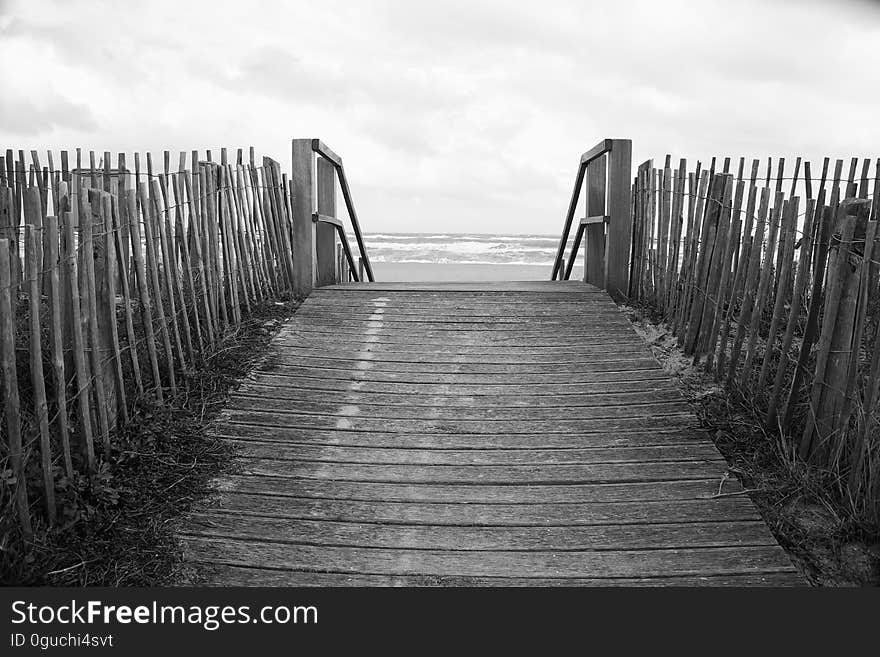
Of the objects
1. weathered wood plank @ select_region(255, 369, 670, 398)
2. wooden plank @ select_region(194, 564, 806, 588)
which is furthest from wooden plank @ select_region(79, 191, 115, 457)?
weathered wood plank @ select_region(255, 369, 670, 398)

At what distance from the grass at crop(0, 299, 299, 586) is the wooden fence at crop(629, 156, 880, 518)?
2882 millimetres

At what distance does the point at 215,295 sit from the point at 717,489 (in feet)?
11.6

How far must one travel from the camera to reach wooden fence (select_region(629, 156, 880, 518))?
367cm

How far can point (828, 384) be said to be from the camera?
12.5ft

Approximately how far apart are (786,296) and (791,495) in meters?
1.34

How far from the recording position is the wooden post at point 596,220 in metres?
7.36

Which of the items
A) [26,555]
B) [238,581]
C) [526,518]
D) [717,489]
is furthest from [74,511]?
[717,489]

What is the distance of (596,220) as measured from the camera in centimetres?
734

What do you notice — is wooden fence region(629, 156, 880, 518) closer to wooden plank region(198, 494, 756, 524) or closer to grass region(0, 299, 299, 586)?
wooden plank region(198, 494, 756, 524)

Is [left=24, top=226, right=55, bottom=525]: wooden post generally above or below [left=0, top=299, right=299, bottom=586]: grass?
above

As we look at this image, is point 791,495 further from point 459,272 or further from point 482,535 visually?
point 459,272

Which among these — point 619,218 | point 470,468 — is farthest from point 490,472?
point 619,218

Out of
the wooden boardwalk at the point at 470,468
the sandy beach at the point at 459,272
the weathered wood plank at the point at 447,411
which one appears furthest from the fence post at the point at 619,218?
the sandy beach at the point at 459,272

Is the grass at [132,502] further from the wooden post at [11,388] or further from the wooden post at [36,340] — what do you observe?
the wooden post at [36,340]
